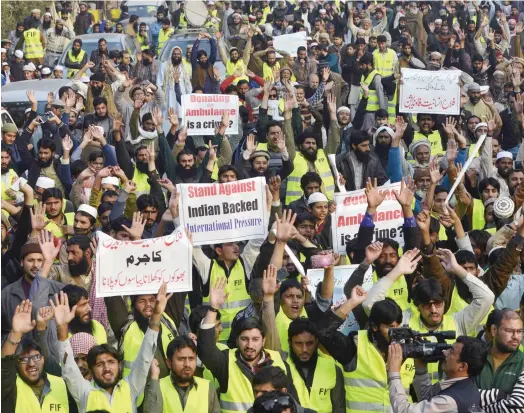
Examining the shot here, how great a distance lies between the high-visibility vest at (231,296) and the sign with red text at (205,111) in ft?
16.7

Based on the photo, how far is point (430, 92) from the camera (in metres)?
15.3

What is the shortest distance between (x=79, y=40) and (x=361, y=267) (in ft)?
46.4

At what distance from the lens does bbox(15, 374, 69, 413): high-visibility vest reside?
7441 mm

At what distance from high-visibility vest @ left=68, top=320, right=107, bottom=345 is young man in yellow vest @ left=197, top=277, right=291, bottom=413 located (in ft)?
2.90

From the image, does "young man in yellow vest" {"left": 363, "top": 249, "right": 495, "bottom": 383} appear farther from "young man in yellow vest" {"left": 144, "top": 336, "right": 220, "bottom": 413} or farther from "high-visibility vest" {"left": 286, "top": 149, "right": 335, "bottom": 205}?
"high-visibility vest" {"left": 286, "top": 149, "right": 335, "bottom": 205}

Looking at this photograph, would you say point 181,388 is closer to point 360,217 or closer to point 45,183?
point 360,217

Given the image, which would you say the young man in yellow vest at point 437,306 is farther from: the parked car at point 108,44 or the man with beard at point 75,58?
the parked car at point 108,44

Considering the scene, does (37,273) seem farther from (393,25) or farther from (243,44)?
(393,25)

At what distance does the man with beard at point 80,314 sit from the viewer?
322 inches

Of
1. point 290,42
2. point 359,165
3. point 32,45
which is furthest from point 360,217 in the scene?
point 32,45

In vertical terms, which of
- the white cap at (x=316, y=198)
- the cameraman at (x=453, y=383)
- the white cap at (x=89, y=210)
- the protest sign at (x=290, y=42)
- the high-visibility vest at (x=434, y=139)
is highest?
the cameraman at (x=453, y=383)

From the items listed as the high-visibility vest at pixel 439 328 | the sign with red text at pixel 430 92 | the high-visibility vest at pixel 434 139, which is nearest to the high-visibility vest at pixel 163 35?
the sign with red text at pixel 430 92

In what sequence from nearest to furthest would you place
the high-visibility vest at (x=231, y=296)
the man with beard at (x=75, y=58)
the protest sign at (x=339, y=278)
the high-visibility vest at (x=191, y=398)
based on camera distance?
the high-visibility vest at (x=191, y=398)
the protest sign at (x=339, y=278)
the high-visibility vest at (x=231, y=296)
the man with beard at (x=75, y=58)

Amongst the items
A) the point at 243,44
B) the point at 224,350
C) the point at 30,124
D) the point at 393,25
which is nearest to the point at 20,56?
the point at 243,44
